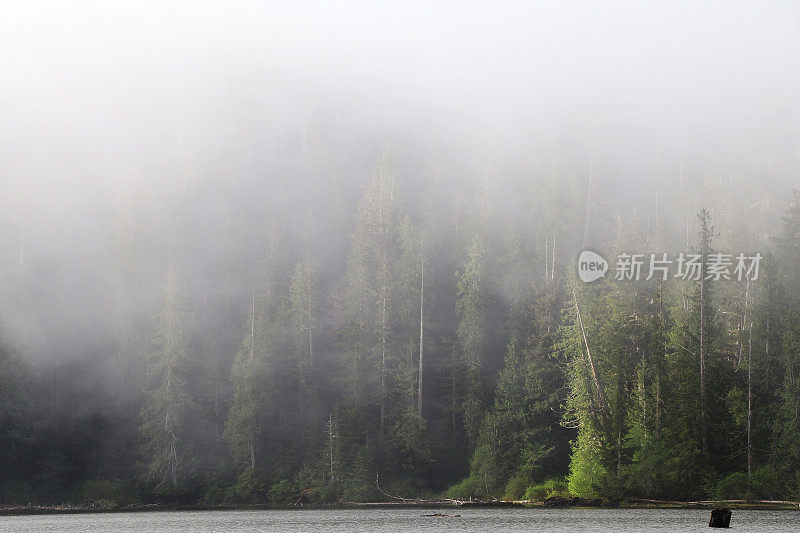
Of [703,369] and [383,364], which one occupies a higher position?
[703,369]

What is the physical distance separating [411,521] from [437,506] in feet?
60.0

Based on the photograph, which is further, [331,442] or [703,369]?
[331,442]

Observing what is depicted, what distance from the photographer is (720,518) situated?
40.3 m

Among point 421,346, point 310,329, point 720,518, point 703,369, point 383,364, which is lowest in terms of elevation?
point 720,518

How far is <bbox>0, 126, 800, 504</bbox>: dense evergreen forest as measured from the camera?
219 feet

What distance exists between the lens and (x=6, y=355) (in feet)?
281

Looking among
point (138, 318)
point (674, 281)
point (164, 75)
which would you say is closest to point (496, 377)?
point (674, 281)

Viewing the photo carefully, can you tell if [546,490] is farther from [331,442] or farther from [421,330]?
[421,330]

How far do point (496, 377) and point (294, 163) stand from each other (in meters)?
40.3

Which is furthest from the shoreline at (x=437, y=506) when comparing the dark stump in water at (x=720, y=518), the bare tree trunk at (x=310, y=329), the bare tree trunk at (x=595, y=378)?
the dark stump in water at (x=720, y=518)

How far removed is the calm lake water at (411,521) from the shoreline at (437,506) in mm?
3548

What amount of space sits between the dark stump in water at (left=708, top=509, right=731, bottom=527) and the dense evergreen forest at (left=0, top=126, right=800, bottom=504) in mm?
22022

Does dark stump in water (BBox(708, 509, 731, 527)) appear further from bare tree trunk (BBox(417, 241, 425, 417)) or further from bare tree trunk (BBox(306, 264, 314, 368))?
bare tree trunk (BBox(306, 264, 314, 368))

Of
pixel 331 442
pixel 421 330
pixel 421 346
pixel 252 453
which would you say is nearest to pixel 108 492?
pixel 252 453
